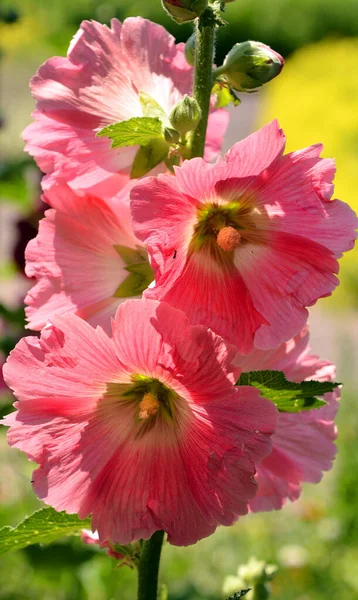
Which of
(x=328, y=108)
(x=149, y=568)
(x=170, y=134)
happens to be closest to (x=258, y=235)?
(x=170, y=134)

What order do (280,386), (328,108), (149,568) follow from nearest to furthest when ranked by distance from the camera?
(280,386), (149,568), (328,108)

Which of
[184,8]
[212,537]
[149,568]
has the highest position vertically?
[184,8]

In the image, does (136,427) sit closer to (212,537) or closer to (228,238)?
(228,238)

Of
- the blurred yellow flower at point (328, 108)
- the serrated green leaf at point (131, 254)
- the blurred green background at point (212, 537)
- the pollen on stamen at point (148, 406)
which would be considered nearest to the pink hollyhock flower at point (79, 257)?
the serrated green leaf at point (131, 254)

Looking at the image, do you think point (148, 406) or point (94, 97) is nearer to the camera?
point (148, 406)

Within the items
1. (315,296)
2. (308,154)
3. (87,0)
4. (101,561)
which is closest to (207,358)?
(315,296)

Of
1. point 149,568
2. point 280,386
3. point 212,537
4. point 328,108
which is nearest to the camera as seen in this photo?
point 280,386

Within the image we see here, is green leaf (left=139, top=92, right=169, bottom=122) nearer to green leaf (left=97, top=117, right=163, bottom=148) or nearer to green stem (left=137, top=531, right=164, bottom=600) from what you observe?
green leaf (left=97, top=117, right=163, bottom=148)
